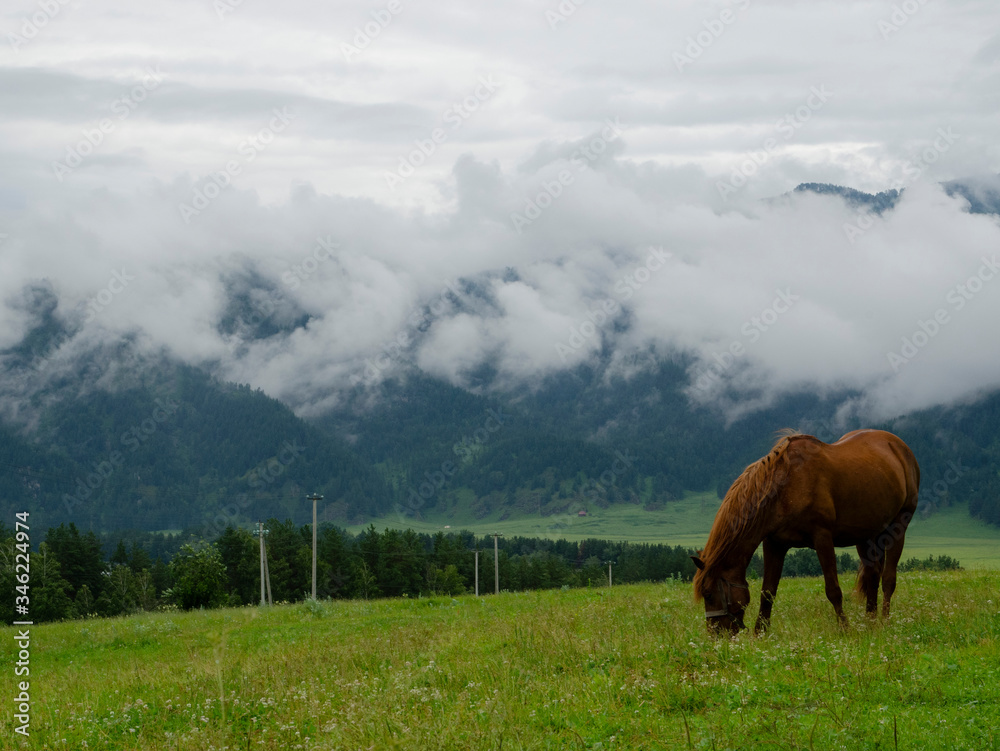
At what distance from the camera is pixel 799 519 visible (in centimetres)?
1409

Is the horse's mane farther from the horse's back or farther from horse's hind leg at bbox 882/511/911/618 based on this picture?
horse's hind leg at bbox 882/511/911/618

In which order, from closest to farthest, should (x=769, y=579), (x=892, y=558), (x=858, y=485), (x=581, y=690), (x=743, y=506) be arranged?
(x=581, y=690), (x=743, y=506), (x=769, y=579), (x=858, y=485), (x=892, y=558)

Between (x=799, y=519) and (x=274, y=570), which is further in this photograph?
(x=274, y=570)

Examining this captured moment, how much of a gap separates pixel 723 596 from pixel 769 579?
132cm

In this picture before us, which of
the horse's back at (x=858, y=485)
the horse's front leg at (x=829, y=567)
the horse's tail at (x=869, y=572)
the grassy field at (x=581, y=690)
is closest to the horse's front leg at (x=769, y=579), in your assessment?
the grassy field at (x=581, y=690)

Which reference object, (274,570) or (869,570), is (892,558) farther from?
(274,570)

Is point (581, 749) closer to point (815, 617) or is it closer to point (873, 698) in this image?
point (873, 698)

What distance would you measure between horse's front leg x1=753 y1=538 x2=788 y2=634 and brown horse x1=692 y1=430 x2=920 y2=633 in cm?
2

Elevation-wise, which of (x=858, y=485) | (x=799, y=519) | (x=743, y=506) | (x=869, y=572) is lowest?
(x=869, y=572)

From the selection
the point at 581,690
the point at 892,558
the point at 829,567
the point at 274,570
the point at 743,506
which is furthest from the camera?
the point at 274,570

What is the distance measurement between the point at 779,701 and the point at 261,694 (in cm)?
683

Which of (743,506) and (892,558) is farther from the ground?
(743,506)

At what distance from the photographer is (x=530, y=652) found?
13133mm

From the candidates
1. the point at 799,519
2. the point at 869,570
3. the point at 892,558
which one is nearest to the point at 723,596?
the point at 799,519
